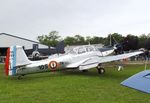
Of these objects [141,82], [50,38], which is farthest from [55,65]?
[50,38]

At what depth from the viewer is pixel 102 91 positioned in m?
12.3

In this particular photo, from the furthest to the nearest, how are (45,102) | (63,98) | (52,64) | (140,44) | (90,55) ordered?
(140,44), (90,55), (52,64), (63,98), (45,102)

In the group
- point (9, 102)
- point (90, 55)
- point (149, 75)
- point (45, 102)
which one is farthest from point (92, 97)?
point (90, 55)

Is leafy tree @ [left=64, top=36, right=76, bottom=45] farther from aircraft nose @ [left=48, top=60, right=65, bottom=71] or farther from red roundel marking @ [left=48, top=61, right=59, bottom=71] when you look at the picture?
red roundel marking @ [left=48, top=61, right=59, bottom=71]

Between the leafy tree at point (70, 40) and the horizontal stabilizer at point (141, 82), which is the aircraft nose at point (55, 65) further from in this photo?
the leafy tree at point (70, 40)

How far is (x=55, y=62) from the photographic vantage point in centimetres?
1970

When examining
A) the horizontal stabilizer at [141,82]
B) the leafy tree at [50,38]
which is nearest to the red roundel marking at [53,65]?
the horizontal stabilizer at [141,82]

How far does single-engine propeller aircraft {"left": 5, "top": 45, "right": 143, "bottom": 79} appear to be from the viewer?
59.6 ft

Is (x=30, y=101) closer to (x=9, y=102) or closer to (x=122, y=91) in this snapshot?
(x=9, y=102)

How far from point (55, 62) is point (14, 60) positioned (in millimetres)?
2439

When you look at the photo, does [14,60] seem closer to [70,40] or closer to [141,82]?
[141,82]

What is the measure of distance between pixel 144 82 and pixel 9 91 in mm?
8827

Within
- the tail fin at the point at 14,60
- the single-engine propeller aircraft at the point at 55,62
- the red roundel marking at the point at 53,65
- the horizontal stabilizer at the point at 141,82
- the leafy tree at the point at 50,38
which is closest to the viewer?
the horizontal stabilizer at the point at 141,82

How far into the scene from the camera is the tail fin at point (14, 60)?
18000 mm
